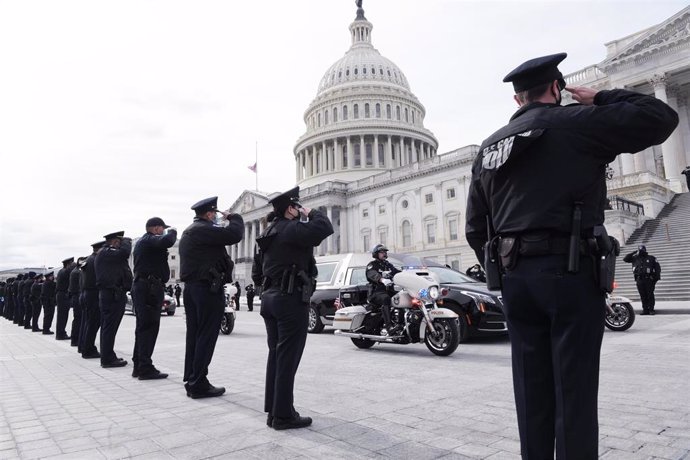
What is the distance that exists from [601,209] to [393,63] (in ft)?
323

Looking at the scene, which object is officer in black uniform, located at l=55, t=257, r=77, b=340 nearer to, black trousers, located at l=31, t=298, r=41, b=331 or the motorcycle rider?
black trousers, located at l=31, t=298, r=41, b=331

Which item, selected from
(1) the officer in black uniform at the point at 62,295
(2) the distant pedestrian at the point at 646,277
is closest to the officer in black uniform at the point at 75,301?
(1) the officer in black uniform at the point at 62,295

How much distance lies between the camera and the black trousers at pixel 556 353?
2.24 metres

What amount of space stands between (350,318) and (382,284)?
102 centimetres

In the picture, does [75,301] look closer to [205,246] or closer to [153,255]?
[153,255]

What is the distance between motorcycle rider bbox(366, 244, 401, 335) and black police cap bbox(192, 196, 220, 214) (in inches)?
138

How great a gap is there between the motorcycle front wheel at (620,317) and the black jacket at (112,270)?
9.75 metres

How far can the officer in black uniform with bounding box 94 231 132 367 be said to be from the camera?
8.12 m

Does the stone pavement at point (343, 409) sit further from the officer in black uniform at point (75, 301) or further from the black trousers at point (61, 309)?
the black trousers at point (61, 309)

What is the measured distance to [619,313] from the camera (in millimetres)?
10367

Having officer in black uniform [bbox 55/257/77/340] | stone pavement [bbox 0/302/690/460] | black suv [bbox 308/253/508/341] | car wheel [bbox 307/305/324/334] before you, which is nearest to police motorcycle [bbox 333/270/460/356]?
stone pavement [bbox 0/302/690/460]

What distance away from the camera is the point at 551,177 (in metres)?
2.43

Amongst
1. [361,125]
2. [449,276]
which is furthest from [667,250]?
[361,125]

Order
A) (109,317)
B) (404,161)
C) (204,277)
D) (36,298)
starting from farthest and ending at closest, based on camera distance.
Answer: (404,161) < (36,298) < (109,317) < (204,277)
